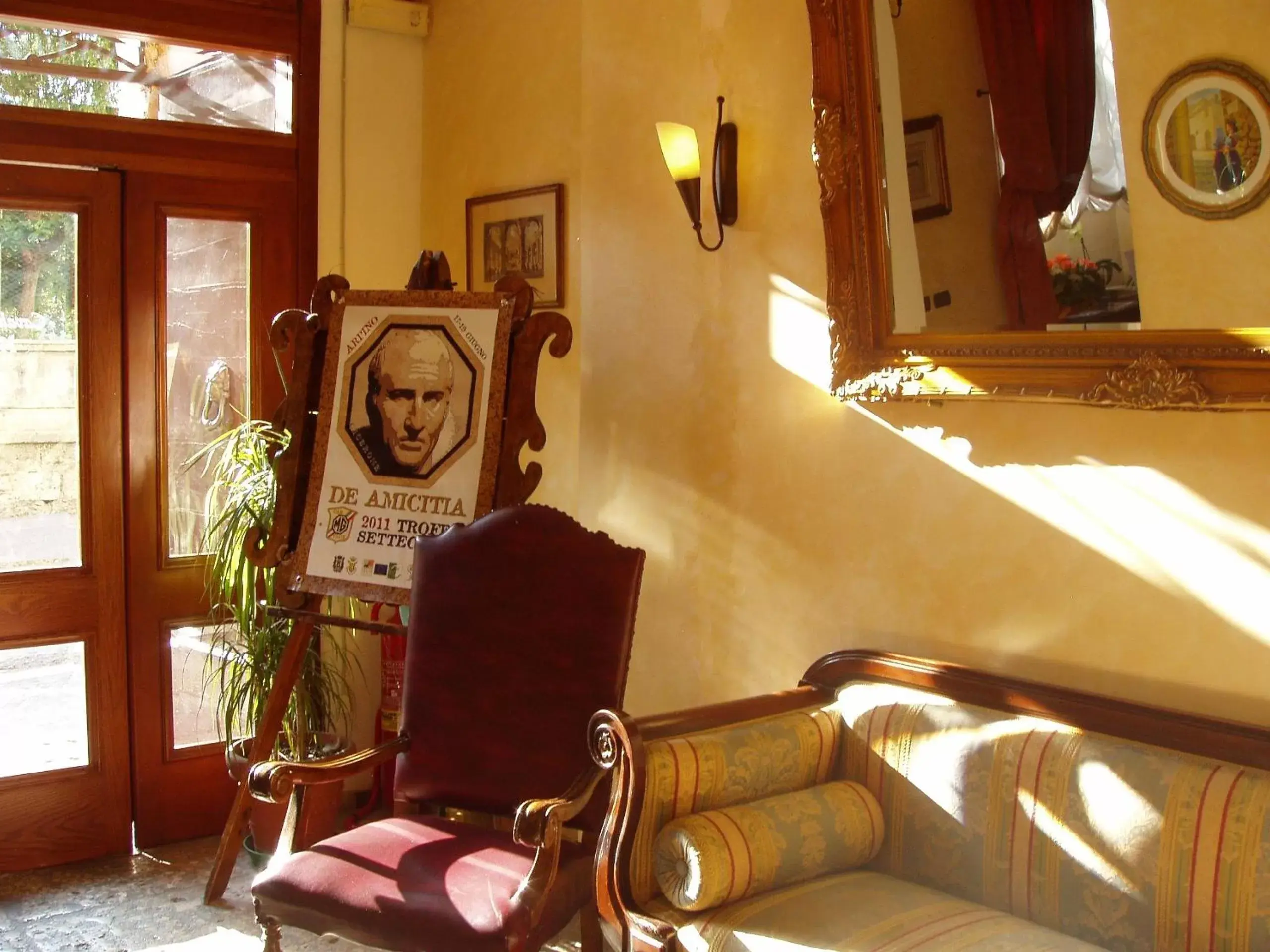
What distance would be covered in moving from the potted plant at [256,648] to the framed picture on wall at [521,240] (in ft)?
2.80

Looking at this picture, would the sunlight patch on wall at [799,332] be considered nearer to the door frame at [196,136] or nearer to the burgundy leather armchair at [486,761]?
the burgundy leather armchair at [486,761]

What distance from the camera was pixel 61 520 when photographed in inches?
144

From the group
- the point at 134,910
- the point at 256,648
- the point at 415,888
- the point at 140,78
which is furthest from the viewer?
the point at 140,78

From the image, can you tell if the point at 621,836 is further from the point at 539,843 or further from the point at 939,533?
the point at 939,533

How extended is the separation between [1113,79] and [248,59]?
279cm

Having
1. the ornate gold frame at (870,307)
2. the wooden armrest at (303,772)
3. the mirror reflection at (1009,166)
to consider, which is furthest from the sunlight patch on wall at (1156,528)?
the wooden armrest at (303,772)

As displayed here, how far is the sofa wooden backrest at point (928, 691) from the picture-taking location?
82.7 inches

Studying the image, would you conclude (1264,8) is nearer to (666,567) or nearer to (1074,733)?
(1074,733)

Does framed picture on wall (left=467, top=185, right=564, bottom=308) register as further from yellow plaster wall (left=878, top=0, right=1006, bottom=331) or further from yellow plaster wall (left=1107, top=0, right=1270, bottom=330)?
yellow plaster wall (left=1107, top=0, right=1270, bottom=330)

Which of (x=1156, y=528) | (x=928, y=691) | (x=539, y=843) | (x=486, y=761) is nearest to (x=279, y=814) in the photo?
(x=486, y=761)

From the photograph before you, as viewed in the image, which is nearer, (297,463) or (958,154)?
(958,154)

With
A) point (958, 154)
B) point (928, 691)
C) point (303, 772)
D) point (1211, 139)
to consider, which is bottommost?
point (303, 772)

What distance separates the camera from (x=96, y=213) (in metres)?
3.64

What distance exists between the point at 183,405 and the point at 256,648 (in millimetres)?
846
